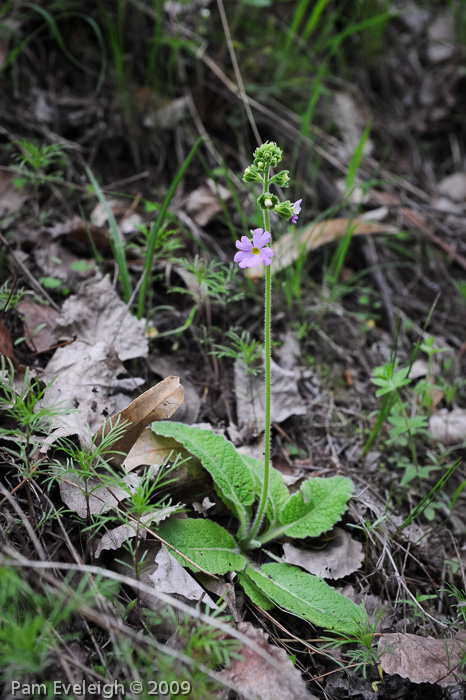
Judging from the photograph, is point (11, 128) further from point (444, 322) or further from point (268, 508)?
point (444, 322)

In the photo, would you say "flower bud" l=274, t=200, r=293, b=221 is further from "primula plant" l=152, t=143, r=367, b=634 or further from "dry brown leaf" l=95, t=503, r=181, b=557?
"dry brown leaf" l=95, t=503, r=181, b=557

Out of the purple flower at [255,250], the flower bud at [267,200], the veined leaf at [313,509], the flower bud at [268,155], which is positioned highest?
the flower bud at [268,155]

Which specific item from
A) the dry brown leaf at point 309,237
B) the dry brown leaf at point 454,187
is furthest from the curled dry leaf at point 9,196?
the dry brown leaf at point 454,187

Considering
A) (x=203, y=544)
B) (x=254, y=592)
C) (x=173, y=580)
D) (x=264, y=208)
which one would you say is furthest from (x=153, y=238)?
(x=254, y=592)

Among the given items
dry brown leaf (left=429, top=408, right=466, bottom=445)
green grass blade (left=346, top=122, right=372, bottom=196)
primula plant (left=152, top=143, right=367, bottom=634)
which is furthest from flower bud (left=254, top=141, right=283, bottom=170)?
dry brown leaf (left=429, top=408, right=466, bottom=445)

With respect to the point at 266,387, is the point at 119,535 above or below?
below

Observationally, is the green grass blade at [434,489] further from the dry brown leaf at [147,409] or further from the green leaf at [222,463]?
the dry brown leaf at [147,409]

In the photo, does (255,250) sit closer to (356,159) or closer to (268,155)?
(268,155)

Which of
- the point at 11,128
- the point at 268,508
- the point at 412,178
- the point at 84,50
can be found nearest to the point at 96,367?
the point at 268,508
